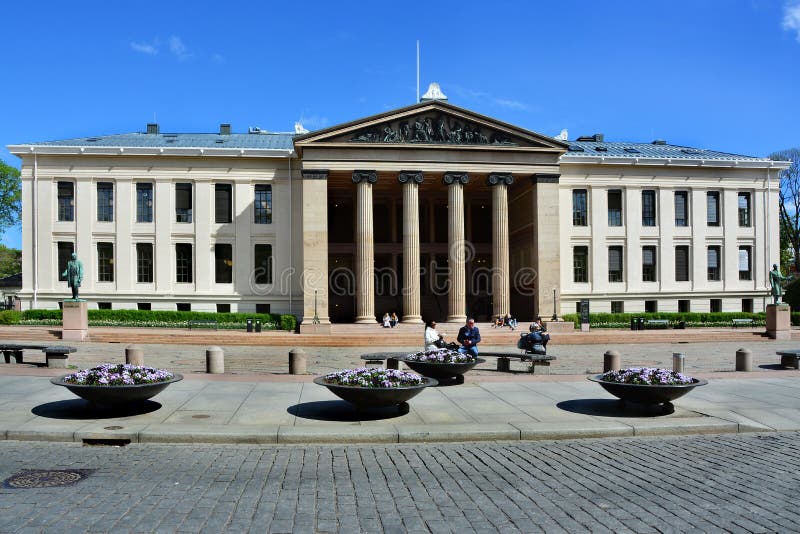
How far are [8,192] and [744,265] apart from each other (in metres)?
74.0

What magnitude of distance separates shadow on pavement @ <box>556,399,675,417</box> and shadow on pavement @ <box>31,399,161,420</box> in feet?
29.3

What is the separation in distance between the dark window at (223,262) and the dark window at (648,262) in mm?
33934

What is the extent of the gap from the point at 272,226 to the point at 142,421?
124 feet

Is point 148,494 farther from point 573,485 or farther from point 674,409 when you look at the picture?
point 674,409

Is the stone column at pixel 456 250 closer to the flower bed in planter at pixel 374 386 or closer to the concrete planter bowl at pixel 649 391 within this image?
the concrete planter bowl at pixel 649 391

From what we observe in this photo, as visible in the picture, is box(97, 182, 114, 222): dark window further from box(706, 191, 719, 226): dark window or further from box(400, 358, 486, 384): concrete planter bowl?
box(706, 191, 719, 226): dark window

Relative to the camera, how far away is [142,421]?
11.6 meters

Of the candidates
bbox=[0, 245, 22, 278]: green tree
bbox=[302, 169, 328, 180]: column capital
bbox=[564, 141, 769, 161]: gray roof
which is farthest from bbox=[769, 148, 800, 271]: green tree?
bbox=[0, 245, 22, 278]: green tree

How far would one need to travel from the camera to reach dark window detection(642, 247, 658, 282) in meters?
51.8

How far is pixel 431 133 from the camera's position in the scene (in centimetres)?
4306

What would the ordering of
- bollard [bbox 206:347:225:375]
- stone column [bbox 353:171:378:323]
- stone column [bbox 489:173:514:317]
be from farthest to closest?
stone column [bbox 489:173:514:317], stone column [bbox 353:171:378:323], bollard [bbox 206:347:225:375]

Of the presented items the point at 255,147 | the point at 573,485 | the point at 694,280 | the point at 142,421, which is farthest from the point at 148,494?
the point at 694,280

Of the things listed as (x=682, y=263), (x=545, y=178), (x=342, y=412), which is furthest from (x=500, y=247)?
(x=342, y=412)

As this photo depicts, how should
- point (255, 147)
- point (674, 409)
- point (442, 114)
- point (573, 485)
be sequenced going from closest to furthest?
point (573, 485) → point (674, 409) → point (442, 114) → point (255, 147)
